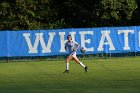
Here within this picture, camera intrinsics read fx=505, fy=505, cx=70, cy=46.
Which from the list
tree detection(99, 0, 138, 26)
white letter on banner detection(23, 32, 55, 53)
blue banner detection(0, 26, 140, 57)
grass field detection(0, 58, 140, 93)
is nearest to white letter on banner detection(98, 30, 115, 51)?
blue banner detection(0, 26, 140, 57)

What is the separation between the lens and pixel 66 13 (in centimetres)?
4194

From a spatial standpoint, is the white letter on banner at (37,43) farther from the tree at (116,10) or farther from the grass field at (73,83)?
the grass field at (73,83)

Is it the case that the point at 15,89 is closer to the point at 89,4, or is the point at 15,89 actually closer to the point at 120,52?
the point at 120,52

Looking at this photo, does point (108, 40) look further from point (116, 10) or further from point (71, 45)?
point (71, 45)

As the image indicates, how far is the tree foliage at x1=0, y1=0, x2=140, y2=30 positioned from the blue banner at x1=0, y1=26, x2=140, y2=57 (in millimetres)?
5911

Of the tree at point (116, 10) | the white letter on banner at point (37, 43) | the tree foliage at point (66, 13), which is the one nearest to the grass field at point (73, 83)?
the white letter on banner at point (37, 43)

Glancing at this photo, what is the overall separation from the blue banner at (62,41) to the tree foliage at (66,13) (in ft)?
19.4

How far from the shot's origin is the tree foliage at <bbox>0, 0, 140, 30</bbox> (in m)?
39.7

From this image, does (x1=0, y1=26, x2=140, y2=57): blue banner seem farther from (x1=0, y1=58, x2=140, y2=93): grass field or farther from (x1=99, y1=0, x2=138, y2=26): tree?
(x1=0, y1=58, x2=140, y2=93): grass field

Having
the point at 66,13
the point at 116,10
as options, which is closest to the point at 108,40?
the point at 116,10

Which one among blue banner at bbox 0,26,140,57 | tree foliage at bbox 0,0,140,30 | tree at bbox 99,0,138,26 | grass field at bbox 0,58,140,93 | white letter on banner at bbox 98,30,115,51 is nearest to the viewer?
grass field at bbox 0,58,140,93

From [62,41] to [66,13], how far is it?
9.26 m

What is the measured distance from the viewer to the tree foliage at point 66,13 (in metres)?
39.7

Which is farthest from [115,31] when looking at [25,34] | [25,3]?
[25,3]
